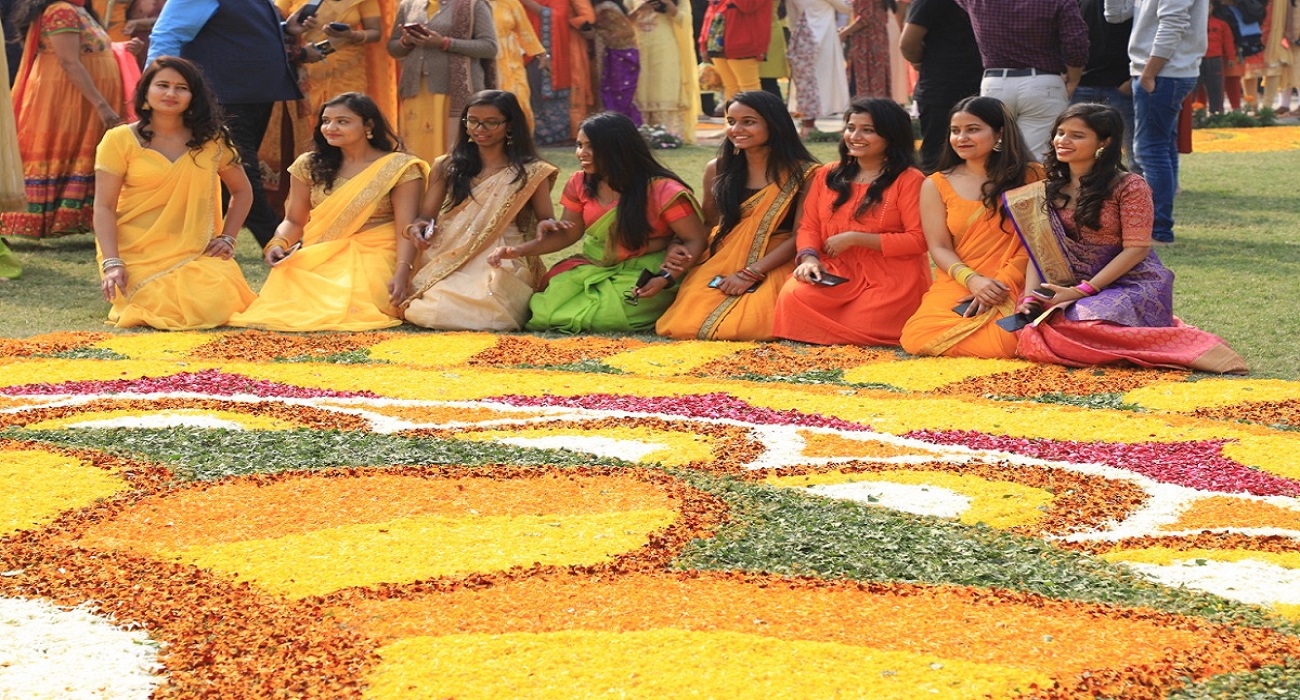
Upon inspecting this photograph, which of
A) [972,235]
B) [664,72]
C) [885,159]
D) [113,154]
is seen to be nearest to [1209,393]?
[972,235]

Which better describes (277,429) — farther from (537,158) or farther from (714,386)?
(537,158)

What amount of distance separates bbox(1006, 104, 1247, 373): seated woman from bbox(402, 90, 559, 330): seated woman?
7.21 ft

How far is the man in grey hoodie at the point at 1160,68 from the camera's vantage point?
8.42 metres

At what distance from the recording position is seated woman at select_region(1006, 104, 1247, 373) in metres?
5.98

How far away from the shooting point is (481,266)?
24.3ft

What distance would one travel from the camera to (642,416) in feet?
17.5

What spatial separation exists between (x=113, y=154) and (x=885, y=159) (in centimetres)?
334

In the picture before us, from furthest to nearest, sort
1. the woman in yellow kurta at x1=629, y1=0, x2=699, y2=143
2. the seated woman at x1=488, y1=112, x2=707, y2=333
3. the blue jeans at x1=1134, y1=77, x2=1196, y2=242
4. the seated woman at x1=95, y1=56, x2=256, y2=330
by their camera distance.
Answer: the woman in yellow kurta at x1=629, y1=0, x2=699, y2=143, the blue jeans at x1=1134, y1=77, x2=1196, y2=242, the seated woman at x1=95, y1=56, x2=256, y2=330, the seated woman at x1=488, y1=112, x2=707, y2=333

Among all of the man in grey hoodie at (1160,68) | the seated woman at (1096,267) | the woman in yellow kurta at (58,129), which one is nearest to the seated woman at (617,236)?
the seated woman at (1096,267)

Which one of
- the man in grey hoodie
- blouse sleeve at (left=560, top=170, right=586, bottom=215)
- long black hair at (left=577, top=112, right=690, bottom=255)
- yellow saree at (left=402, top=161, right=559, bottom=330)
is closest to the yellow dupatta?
yellow saree at (left=402, top=161, right=559, bottom=330)

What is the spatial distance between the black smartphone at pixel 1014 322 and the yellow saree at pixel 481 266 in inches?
83.4

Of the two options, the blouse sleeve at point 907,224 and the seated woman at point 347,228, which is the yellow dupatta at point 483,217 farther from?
the blouse sleeve at point 907,224

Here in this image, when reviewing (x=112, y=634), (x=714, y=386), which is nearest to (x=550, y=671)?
(x=112, y=634)

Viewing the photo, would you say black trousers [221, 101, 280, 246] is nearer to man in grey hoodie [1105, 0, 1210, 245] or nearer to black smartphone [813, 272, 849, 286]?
black smartphone [813, 272, 849, 286]
